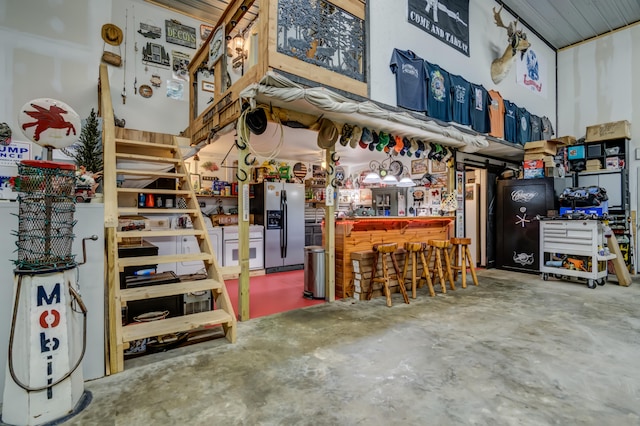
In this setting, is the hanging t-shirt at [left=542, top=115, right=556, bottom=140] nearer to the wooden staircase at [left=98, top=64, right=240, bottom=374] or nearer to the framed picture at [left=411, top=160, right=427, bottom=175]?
the framed picture at [left=411, top=160, right=427, bottom=175]

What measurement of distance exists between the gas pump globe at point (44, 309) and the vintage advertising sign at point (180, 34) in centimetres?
533

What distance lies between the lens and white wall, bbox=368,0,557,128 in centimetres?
486

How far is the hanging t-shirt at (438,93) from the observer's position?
17.7 feet

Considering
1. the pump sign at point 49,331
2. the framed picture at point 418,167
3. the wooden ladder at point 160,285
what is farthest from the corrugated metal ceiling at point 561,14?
the pump sign at point 49,331

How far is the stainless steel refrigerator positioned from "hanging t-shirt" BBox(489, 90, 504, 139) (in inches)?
171

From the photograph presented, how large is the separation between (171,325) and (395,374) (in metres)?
2.03

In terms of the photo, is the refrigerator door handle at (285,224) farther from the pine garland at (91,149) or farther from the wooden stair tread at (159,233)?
the pine garland at (91,149)

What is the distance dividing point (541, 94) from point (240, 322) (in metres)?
9.26

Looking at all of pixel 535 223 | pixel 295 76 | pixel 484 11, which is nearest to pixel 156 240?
pixel 295 76

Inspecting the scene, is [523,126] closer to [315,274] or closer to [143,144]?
[315,274]

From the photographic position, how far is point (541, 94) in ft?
26.8

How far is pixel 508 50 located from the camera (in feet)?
22.2

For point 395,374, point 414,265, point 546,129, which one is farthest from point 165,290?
point 546,129

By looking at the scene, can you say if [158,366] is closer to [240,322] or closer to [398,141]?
[240,322]
